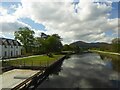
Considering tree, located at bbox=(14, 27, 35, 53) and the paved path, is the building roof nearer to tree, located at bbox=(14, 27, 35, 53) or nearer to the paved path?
tree, located at bbox=(14, 27, 35, 53)

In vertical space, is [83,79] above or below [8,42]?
below

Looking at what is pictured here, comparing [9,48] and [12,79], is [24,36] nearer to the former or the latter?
[9,48]

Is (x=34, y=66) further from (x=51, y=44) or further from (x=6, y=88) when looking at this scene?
(x=51, y=44)

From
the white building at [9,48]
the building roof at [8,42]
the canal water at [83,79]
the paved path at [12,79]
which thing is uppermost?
the building roof at [8,42]

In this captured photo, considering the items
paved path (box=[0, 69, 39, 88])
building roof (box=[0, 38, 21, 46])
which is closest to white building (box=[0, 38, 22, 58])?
building roof (box=[0, 38, 21, 46])

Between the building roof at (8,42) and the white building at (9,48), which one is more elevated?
the building roof at (8,42)

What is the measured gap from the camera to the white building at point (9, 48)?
56.8m

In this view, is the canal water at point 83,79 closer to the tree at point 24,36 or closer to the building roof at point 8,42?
the building roof at point 8,42

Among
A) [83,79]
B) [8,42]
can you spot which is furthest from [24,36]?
[83,79]

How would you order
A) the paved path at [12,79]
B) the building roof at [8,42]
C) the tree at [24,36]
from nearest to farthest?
1. the paved path at [12,79]
2. the building roof at [8,42]
3. the tree at [24,36]

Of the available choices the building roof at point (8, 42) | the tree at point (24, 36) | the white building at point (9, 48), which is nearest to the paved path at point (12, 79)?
the white building at point (9, 48)

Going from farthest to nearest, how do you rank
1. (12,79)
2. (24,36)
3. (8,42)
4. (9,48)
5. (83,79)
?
(24,36), (8,42), (9,48), (83,79), (12,79)

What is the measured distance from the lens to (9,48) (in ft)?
203

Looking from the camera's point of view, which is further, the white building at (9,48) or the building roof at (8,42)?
the building roof at (8,42)
